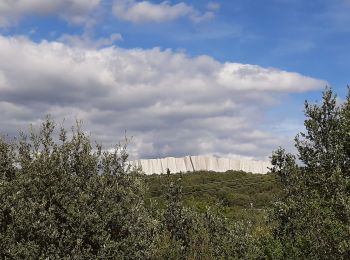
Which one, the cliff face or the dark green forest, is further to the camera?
the cliff face

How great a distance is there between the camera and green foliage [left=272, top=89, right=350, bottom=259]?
69.2ft

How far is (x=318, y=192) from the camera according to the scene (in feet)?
77.5

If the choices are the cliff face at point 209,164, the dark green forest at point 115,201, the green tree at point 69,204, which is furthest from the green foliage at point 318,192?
the cliff face at point 209,164

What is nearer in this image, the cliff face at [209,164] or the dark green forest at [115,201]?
the dark green forest at [115,201]

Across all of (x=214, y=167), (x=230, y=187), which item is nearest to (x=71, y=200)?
(x=214, y=167)

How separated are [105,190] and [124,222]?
156cm

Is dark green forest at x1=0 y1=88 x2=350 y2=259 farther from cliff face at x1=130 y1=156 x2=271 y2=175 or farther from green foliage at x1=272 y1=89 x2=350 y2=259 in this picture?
cliff face at x1=130 y1=156 x2=271 y2=175

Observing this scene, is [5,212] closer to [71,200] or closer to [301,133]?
[71,200]

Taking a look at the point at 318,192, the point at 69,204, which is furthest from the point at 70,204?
the point at 318,192

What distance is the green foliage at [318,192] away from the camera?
69.2ft

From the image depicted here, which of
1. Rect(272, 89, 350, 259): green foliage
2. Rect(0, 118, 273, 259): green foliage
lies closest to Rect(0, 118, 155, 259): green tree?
Rect(0, 118, 273, 259): green foliage

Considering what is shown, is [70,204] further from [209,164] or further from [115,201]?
[209,164]

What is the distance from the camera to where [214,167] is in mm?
109062

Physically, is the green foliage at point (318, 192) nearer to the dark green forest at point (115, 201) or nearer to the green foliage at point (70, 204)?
the dark green forest at point (115, 201)
